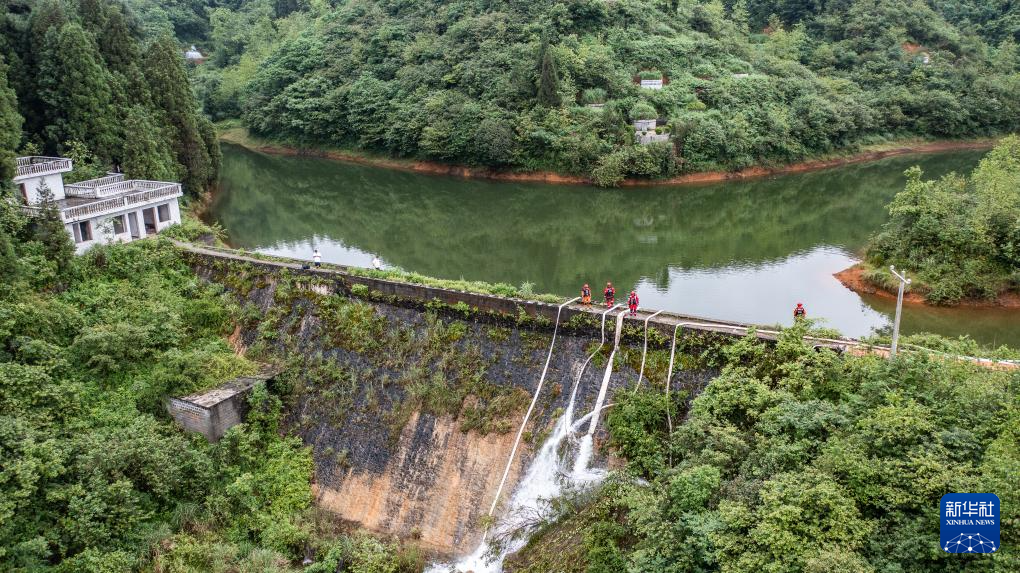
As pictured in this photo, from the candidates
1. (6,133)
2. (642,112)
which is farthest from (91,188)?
(642,112)

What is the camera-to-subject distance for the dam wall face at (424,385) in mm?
11914

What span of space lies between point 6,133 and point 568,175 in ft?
81.5

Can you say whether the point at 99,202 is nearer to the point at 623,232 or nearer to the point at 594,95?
the point at 623,232

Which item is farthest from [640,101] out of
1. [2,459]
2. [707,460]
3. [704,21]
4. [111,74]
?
[2,459]

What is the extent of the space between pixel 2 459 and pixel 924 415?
12.6m

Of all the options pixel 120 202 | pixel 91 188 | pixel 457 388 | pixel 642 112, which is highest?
pixel 642 112

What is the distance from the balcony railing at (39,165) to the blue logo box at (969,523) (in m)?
19.7

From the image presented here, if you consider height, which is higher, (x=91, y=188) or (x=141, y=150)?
(x=141, y=150)

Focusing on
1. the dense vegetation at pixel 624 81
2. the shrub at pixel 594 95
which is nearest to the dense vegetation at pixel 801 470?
the dense vegetation at pixel 624 81

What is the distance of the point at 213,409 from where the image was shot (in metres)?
12.4

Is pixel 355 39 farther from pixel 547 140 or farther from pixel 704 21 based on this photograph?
Result: pixel 704 21

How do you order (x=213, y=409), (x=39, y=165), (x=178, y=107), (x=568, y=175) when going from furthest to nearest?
(x=568, y=175) → (x=178, y=107) → (x=39, y=165) → (x=213, y=409)

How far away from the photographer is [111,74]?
22.7 m

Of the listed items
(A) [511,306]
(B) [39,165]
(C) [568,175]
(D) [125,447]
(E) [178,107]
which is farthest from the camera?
(C) [568,175]
